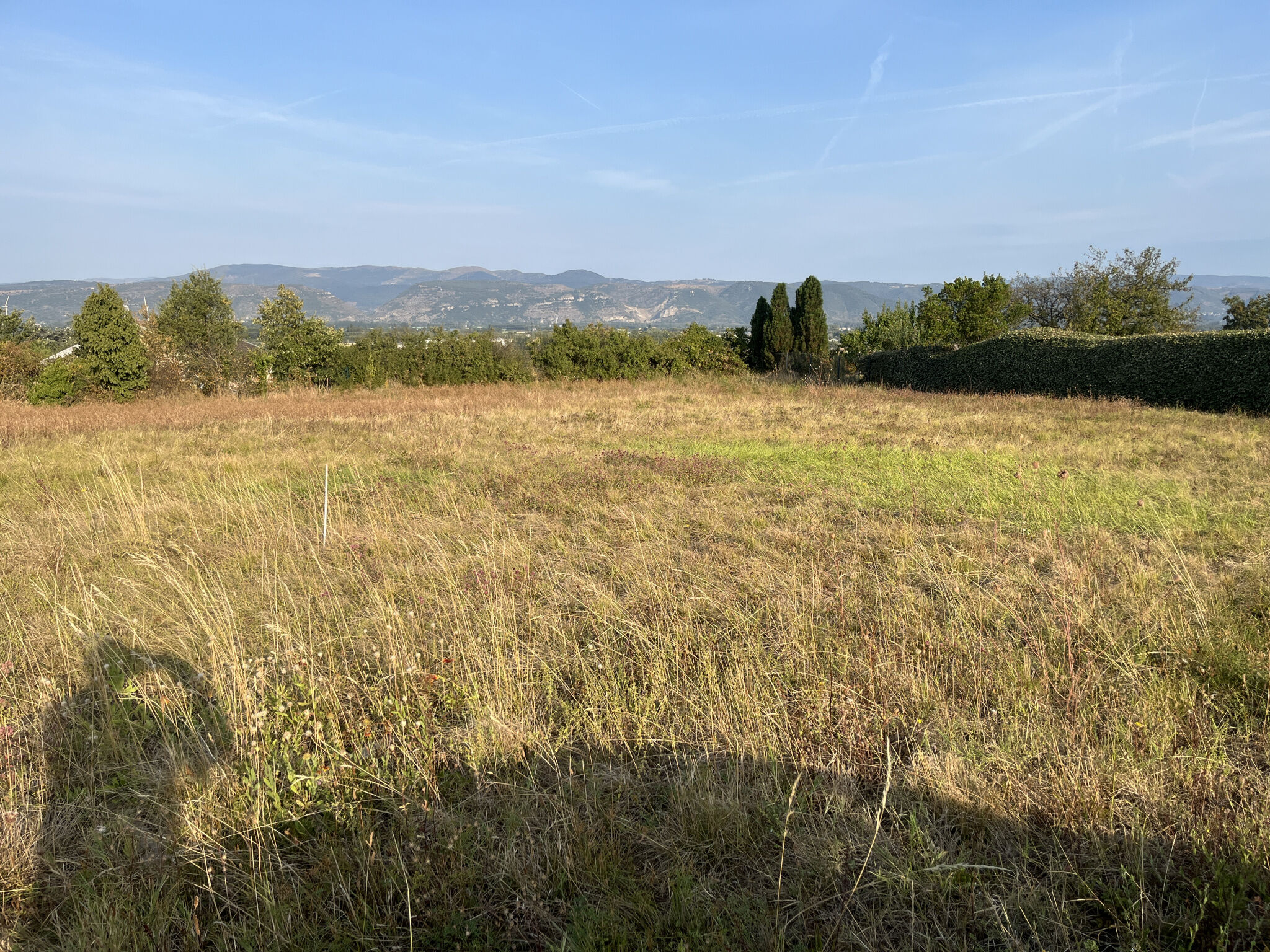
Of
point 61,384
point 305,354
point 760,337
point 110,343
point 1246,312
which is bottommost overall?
point 61,384

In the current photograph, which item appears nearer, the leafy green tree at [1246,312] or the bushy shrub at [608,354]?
the bushy shrub at [608,354]

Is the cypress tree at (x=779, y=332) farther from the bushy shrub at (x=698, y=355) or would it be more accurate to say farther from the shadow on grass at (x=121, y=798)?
the shadow on grass at (x=121, y=798)

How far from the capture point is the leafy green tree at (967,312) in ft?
83.2

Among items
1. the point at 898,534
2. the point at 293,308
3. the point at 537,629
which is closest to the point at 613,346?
the point at 293,308

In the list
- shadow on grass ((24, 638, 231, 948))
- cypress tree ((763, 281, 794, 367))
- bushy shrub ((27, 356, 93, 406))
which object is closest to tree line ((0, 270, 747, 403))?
bushy shrub ((27, 356, 93, 406))

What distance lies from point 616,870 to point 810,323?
2339 centimetres

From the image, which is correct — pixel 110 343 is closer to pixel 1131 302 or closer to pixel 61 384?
pixel 61 384

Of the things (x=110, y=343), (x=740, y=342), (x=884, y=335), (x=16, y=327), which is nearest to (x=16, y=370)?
(x=110, y=343)

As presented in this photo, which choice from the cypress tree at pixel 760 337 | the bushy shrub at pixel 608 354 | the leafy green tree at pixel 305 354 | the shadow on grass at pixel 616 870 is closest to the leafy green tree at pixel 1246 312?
the cypress tree at pixel 760 337

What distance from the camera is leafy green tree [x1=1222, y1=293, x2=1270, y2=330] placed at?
101 feet

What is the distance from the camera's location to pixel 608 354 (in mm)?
21266

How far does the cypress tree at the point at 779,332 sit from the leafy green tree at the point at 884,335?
130 inches

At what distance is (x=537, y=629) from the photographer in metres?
3.38

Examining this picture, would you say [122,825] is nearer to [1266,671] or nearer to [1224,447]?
[1266,671]
